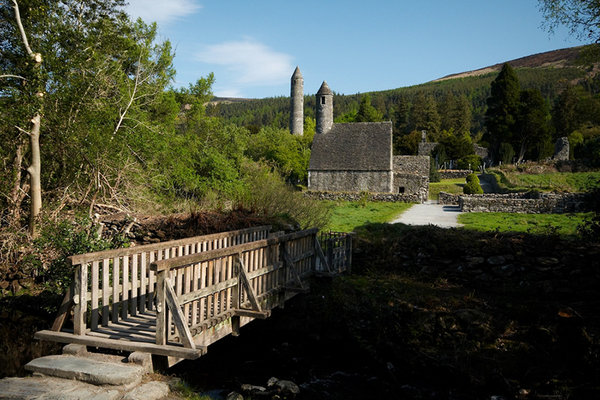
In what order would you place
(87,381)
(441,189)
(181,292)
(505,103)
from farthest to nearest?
(505,103) < (441,189) < (181,292) < (87,381)

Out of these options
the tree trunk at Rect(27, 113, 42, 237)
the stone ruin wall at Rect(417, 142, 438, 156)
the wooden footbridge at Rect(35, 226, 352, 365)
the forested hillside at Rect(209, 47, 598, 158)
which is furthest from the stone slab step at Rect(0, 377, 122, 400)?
the stone ruin wall at Rect(417, 142, 438, 156)

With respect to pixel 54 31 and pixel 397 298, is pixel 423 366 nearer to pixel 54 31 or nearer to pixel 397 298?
pixel 397 298

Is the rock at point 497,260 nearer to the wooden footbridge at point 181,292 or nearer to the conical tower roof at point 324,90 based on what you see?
the wooden footbridge at point 181,292

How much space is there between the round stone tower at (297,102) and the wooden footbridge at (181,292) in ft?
235

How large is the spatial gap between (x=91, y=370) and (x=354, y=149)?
42465 mm

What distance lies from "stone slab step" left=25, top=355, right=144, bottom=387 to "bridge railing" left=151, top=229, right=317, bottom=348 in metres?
0.52

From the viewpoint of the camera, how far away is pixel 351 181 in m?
44.3

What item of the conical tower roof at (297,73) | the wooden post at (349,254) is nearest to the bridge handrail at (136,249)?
the wooden post at (349,254)

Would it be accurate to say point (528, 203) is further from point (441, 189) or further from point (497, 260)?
point (441, 189)

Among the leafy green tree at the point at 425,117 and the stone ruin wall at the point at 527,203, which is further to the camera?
the leafy green tree at the point at 425,117

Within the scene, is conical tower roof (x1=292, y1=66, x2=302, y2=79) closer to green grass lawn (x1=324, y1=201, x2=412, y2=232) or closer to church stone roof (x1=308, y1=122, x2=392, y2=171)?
church stone roof (x1=308, y1=122, x2=392, y2=171)

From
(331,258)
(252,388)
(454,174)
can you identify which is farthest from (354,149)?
(252,388)

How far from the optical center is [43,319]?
8578 mm

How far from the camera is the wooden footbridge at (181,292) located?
5262 mm
